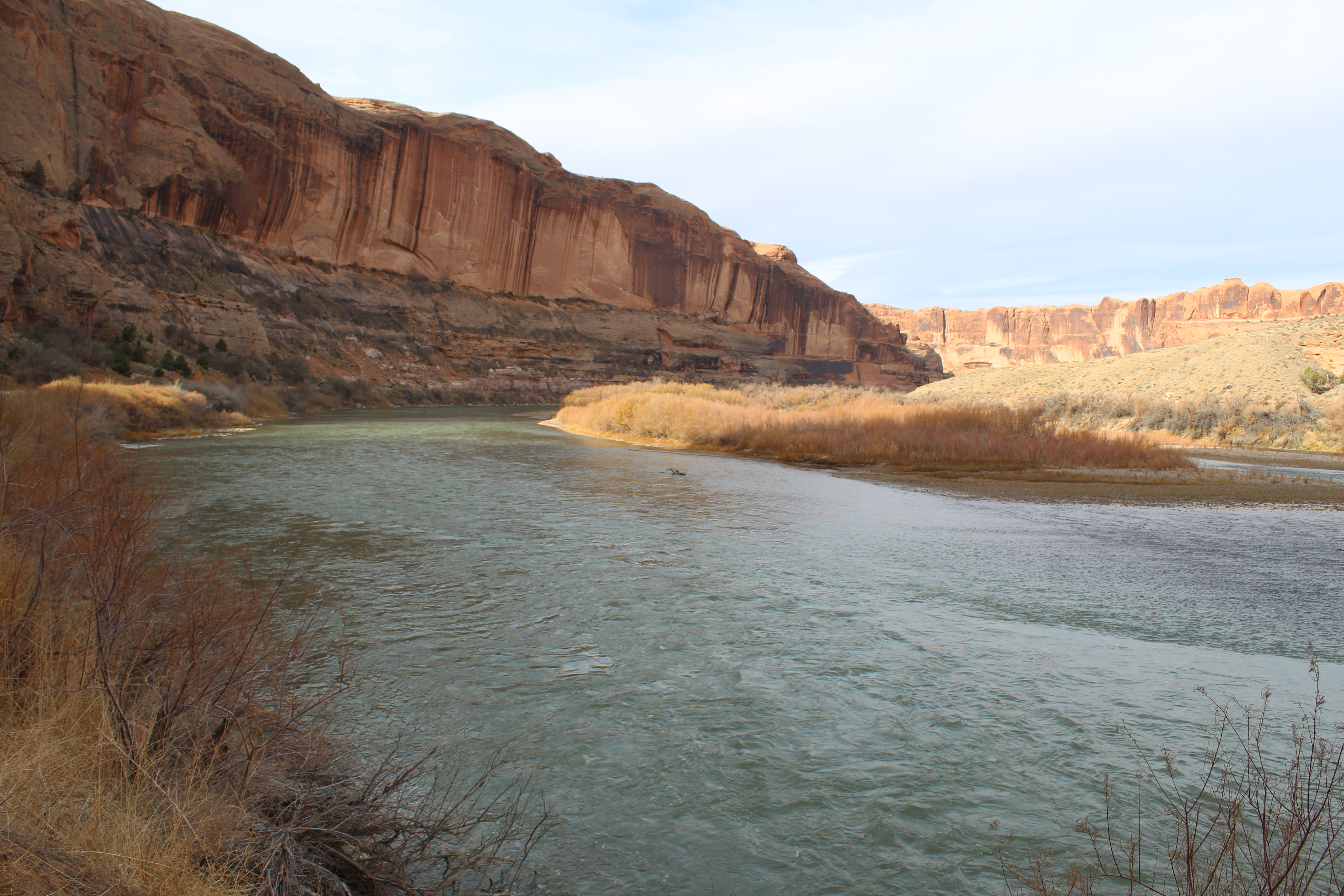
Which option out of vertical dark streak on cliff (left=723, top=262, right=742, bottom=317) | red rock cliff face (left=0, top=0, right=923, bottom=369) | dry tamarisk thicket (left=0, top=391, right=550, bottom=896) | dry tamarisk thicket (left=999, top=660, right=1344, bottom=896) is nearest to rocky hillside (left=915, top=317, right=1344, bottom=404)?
dry tamarisk thicket (left=999, top=660, right=1344, bottom=896)

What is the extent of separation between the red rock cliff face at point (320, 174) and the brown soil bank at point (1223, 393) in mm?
41813

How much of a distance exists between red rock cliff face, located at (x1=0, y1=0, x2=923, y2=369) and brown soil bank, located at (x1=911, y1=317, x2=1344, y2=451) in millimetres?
41813

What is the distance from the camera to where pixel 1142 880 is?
2.75 metres

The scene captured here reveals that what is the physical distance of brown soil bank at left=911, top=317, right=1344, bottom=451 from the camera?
67.6 ft

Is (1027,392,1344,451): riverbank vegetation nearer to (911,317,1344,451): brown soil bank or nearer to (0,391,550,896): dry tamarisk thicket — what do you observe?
(911,317,1344,451): brown soil bank

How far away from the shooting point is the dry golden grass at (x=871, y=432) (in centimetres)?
1609

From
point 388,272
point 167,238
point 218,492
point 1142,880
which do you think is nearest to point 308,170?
point 388,272

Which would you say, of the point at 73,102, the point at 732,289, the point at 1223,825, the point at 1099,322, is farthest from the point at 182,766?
the point at 1099,322

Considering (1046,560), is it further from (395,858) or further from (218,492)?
(218,492)

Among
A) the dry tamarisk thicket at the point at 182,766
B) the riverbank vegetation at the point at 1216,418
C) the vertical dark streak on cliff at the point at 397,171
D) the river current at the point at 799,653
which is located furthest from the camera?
the vertical dark streak on cliff at the point at 397,171

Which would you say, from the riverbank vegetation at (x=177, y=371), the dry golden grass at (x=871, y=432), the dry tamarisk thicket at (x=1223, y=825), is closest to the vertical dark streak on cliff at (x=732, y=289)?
the riverbank vegetation at (x=177, y=371)

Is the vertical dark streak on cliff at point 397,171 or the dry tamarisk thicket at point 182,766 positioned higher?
the vertical dark streak on cliff at point 397,171

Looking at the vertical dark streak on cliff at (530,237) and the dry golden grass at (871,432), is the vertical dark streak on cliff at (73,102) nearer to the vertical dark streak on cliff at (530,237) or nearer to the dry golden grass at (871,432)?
the dry golden grass at (871,432)

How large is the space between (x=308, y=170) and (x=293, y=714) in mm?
58234
